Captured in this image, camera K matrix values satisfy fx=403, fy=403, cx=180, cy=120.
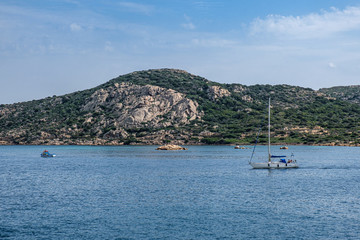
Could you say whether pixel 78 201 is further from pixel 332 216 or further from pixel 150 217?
pixel 332 216

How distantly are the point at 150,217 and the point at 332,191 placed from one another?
103ft

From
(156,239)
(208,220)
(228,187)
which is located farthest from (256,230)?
(228,187)

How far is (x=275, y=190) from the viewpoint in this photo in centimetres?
6275

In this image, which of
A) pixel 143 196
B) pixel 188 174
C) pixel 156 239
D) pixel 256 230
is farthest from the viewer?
pixel 188 174

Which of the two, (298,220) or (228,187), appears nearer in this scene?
(298,220)

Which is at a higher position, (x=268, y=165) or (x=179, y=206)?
(x=268, y=165)

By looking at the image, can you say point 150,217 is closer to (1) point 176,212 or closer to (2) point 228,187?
(1) point 176,212

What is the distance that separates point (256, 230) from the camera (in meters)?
38.6

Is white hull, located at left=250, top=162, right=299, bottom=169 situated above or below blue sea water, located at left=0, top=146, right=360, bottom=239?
above

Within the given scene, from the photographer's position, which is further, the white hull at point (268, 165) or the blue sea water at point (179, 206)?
the white hull at point (268, 165)

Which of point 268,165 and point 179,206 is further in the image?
point 268,165

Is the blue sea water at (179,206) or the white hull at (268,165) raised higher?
the white hull at (268,165)

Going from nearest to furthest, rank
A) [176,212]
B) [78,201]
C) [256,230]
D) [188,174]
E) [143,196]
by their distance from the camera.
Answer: [256,230] → [176,212] → [78,201] → [143,196] → [188,174]

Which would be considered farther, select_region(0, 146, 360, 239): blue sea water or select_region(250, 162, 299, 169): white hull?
select_region(250, 162, 299, 169): white hull
